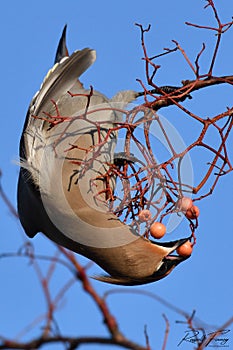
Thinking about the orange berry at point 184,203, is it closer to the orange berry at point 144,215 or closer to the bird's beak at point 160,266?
the orange berry at point 144,215

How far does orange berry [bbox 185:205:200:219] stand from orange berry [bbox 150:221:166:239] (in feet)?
0.58

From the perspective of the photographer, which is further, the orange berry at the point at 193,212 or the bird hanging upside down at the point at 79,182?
the bird hanging upside down at the point at 79,182

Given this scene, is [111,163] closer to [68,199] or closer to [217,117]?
[68,199]

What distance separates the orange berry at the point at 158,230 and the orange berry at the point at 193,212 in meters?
0.18

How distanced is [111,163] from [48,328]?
2227 millimetres

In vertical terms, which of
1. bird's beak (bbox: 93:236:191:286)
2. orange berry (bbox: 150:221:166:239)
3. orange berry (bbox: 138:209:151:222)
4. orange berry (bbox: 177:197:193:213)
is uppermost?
orange berry (bbox: 177:197:193:213)

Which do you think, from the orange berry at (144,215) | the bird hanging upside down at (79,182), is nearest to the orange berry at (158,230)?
the orange berry at (144,215)

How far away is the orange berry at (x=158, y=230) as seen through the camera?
3.07 metres

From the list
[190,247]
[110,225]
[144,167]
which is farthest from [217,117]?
[110,225]

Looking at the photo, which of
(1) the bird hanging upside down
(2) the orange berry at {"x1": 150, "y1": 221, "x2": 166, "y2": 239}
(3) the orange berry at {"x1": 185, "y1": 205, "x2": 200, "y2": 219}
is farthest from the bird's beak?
(3) the orange berry at {"x1": 185, "y1": 205, "x2": 200, "y2": 219}

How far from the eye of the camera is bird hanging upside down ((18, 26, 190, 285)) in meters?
3.42

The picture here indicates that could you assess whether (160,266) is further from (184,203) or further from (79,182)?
(184,203)

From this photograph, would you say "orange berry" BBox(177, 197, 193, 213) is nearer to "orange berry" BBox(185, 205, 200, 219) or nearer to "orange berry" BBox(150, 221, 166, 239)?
"orange berry" BBox(185, 205, 200, 219)

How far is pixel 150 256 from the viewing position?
343 centimetres
